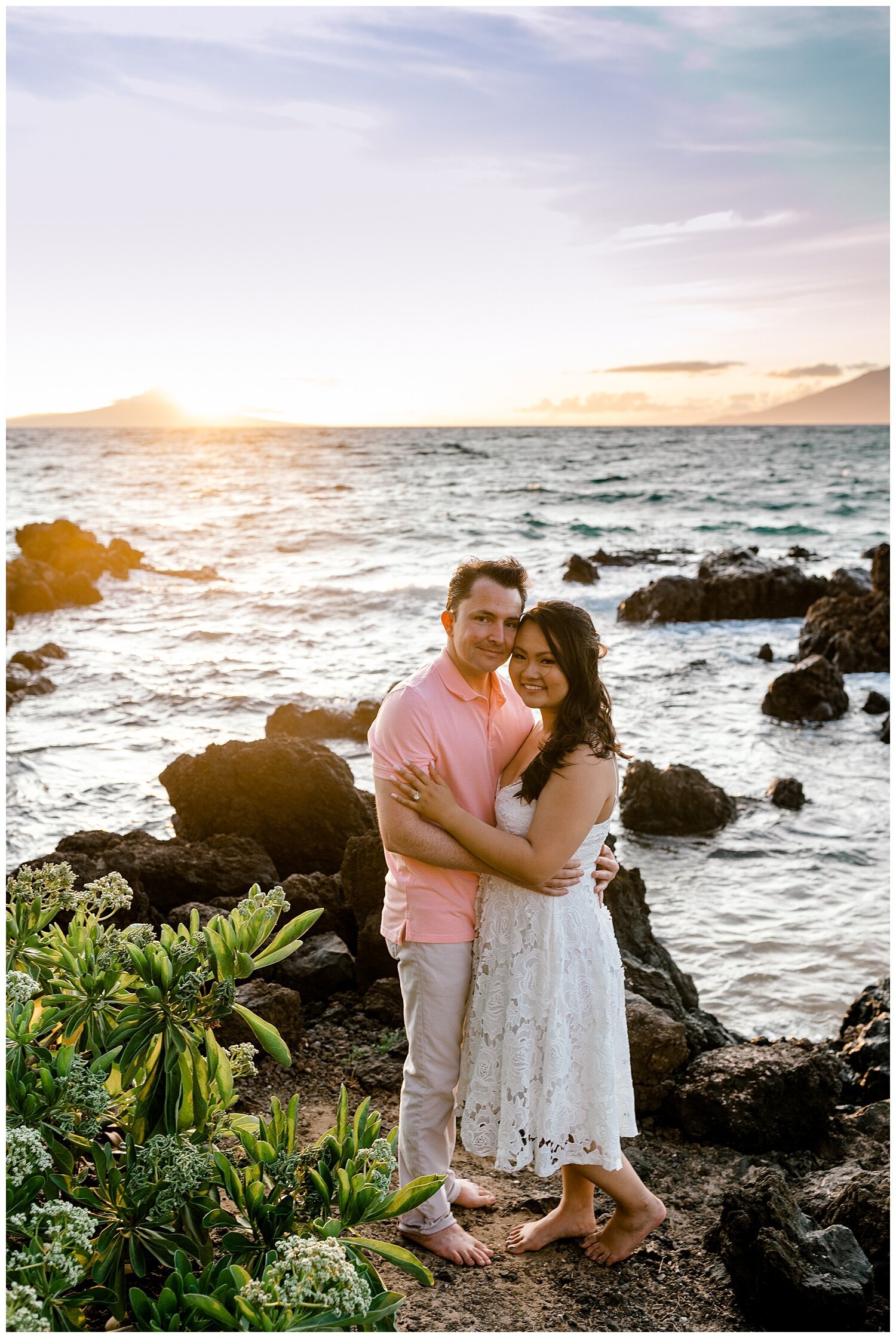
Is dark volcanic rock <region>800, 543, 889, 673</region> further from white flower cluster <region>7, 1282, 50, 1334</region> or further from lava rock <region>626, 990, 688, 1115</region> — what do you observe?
white flower cluster <region>7, 1282, 50, 1334</region>

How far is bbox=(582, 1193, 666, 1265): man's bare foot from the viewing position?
3.71 meters

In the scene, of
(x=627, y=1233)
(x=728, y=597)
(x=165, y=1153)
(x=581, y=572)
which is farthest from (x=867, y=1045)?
(x=581, y=572)

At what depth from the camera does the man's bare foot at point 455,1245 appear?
3654 millimetres

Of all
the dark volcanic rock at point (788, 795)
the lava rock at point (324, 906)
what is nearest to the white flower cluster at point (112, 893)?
the lava rock at point (324, 906)

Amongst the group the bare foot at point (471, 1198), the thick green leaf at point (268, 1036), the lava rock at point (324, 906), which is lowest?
the bare foot at point (471, 1198)

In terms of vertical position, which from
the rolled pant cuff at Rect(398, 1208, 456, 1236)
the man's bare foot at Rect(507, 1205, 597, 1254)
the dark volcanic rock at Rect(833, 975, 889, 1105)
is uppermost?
the rolled pant cuff at Rect(398, 1208, 456, 1236)

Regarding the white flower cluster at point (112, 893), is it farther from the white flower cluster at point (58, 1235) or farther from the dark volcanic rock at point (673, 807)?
the dark volcanic rock at point (673, 807)

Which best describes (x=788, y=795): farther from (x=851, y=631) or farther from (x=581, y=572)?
(x=581, y=572)

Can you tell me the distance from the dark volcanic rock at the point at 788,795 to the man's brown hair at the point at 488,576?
23.8 feet

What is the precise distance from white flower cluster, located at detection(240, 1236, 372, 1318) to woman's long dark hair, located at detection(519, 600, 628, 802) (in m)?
1.74

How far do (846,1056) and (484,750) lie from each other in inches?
133

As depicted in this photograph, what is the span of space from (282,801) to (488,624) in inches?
153

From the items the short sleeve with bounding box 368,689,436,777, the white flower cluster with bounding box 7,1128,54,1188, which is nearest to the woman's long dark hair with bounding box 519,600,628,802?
the short sleeve with bounding box 368,689,436,777

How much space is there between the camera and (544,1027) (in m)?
3.51
